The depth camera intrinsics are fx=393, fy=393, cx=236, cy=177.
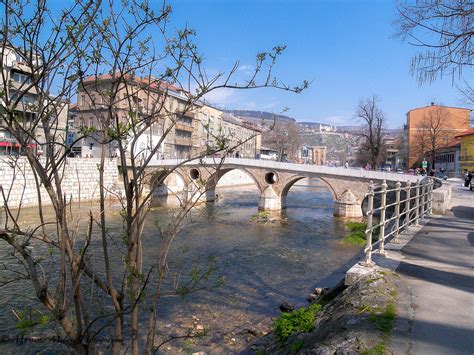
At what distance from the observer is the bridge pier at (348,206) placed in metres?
24.0

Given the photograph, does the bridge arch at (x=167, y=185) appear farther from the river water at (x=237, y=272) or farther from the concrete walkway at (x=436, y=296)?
the concrete walkway at (x=436, y=296)

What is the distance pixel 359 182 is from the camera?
24734mm

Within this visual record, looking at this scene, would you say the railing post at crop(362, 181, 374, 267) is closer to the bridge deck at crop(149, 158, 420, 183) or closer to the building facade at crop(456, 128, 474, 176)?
the bridge deck at crop(149, 158, 420, 183)

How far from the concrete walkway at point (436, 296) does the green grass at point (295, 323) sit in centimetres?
124

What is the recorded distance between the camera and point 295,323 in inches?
199

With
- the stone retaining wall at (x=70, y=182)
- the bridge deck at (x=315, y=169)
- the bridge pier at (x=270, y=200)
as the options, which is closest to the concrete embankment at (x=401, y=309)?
the stone retaining wall at (x=70, y=182)

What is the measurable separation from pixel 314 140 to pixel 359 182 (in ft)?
585

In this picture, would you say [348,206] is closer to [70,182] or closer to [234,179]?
[70,182]

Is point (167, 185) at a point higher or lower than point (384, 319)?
higher

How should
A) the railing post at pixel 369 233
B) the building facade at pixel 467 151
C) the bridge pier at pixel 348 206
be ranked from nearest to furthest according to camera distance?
1. the railing post at pixel 369 233
2. the bridge pier at pixel 348 206
3. the building facade at pixel 467 151

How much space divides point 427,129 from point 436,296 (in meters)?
50.6

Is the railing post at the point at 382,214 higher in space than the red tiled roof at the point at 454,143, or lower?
lower

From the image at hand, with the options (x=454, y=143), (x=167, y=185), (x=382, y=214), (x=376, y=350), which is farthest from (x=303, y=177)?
(x=454, y=143)

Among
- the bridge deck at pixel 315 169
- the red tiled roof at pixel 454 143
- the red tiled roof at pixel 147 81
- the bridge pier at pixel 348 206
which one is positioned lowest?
the bridge pier at pixel 348 206
